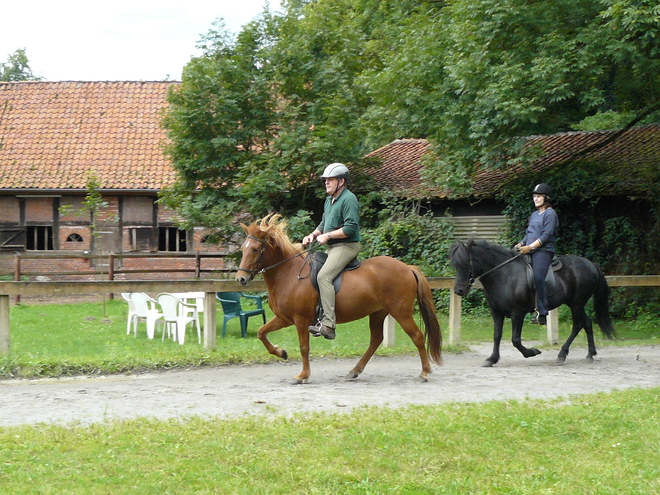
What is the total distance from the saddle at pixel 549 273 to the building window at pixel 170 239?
63.7 ft

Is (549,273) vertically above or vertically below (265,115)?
below

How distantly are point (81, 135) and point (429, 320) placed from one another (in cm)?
2393

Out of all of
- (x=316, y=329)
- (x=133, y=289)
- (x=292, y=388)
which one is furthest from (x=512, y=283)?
(x=133, y=289)

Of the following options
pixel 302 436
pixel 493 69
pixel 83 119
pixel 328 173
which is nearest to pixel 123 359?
pixel 328 173

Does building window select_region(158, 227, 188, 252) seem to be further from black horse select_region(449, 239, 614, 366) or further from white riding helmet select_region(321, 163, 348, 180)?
white riding helmet select_region(321, 163, 348, 180)

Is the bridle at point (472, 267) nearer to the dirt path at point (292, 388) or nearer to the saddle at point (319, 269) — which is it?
the dirt path at point (292, 388)

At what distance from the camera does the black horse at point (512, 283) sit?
11203 mm

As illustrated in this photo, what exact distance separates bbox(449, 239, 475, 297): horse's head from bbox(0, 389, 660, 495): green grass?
4.13 m

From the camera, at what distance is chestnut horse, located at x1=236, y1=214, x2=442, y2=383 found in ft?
30.5

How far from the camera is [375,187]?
24172mm

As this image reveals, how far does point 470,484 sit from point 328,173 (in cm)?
480

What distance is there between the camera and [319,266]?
941cm

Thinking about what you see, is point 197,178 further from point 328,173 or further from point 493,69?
point 328,173

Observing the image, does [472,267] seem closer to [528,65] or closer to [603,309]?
[603,309]
